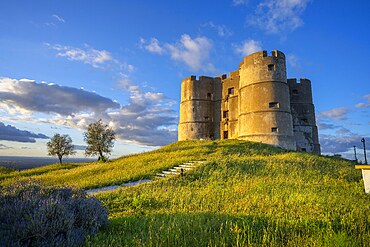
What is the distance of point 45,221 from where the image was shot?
4.01 m

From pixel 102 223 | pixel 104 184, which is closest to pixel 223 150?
pixel 104 184

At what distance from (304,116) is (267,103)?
7.63 meters

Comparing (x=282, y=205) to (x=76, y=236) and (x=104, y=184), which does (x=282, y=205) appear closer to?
(x=76, y=236)

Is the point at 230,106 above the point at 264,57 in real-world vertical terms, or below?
below

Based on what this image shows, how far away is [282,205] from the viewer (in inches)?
270

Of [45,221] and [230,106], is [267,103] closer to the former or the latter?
[230,106]

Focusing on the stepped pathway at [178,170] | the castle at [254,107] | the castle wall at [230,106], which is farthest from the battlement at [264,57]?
the stepped pathway at [178,170]

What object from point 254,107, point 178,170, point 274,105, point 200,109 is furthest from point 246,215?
point 200,109

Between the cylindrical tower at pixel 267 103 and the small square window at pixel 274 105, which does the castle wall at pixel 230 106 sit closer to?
the cylindrical tower at pixel 267 103

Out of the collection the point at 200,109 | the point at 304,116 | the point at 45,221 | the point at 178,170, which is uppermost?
the point at 200,109

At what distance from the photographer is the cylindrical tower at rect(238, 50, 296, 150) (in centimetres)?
2725

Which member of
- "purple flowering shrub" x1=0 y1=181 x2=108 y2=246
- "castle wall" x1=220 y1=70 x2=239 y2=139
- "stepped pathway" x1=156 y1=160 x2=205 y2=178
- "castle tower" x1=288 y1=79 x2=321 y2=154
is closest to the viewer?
"purple flowering shrub" x1=0 y1=181 x2=108 y2=246

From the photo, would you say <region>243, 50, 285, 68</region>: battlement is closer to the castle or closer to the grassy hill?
the castle

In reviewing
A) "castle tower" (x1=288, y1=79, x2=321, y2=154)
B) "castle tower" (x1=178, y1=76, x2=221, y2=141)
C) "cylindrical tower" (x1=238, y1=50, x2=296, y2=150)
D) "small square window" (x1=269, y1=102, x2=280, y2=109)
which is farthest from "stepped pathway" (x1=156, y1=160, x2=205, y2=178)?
"castle tower" (x1=288, y1=79, x2=321, y2=154)
